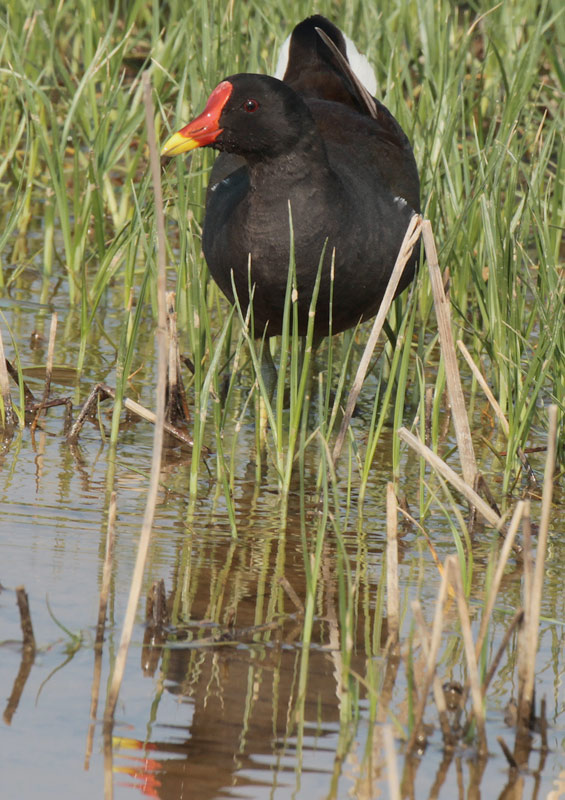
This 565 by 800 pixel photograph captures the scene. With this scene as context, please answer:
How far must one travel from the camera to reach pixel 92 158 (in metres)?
4.81

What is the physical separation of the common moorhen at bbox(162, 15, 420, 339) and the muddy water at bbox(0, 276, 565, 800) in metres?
0.64

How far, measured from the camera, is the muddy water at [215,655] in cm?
220

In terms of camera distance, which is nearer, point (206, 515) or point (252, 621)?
point (252, 621)

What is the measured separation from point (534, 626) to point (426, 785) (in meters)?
0.34

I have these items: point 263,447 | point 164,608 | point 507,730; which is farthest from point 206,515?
point 507,730

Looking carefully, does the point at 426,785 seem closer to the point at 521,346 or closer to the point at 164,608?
the point at 164,608

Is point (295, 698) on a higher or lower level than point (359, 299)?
lower

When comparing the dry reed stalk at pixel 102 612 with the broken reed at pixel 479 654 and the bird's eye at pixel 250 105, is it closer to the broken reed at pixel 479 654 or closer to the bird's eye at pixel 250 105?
the broken reed at pixel 479 654

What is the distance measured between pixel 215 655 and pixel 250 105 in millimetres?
1998

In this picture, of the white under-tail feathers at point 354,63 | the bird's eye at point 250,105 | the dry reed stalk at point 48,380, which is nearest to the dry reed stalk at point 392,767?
the dry reed stalk at point 48,380

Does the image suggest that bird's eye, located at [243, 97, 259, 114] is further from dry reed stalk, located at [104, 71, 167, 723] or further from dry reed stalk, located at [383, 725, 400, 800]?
dry reed stalk, located at [383, 725, 400, 800]

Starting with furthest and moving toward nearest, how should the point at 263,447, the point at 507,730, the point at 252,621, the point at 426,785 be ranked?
the point at 263,447, the point at 252,621, the point at 507,730, the point at 426,785

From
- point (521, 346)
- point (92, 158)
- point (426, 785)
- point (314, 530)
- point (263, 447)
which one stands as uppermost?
point (92, 158)

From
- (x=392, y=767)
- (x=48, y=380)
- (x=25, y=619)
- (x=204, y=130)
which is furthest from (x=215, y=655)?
(x=204, y=130)
